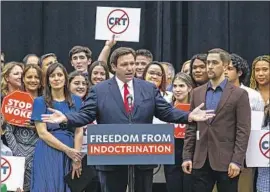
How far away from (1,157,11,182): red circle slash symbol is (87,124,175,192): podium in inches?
48.7

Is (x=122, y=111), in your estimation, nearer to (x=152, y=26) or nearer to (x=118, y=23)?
(x=118, y=23)

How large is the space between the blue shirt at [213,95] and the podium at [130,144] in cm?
84

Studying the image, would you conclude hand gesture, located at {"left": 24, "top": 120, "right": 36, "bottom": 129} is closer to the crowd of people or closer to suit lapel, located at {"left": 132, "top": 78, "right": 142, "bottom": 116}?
the crowd of people

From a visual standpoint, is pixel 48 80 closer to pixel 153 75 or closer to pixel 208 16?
pixel 153 75

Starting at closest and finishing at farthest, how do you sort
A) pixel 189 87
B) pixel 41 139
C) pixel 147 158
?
1. pixel 147 158
2. pixel 41 139
3. pixel 189 87

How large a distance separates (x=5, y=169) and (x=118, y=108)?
123cm

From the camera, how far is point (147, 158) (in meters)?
5.38

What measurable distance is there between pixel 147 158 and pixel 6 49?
5456mm

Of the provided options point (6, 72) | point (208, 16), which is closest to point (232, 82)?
point (6, 72)

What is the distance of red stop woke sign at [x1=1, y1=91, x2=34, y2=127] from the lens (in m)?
6.87

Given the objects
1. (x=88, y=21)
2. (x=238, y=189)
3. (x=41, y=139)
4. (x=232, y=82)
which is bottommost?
(x=238, y=189)

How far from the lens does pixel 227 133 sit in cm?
618

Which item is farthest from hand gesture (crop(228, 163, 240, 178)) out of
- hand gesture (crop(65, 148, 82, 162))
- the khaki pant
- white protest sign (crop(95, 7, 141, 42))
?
white protest sign (crop(95, 7, 141, 42))

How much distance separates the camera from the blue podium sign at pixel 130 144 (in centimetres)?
538
